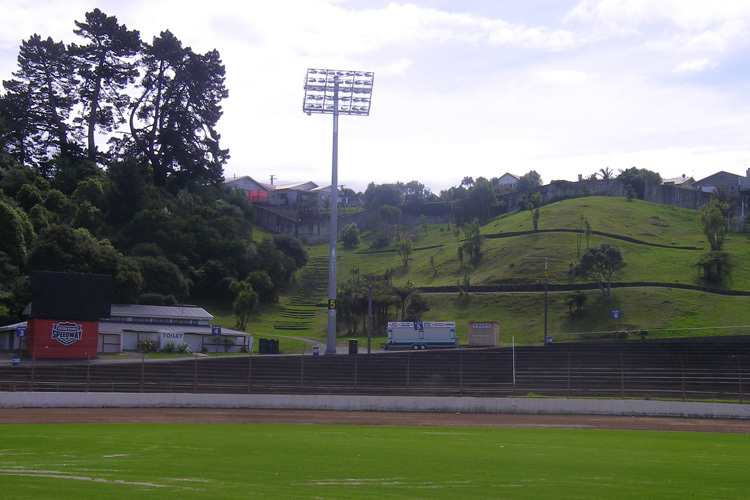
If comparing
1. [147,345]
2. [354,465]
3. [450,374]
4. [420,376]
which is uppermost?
[354,465]

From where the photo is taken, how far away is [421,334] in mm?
59562

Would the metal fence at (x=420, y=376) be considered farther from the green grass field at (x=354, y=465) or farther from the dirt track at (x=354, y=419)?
the green grass field at (x=354, y=465)

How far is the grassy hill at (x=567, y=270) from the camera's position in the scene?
63781 millimetres

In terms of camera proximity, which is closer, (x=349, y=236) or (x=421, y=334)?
(x=421, y=334)

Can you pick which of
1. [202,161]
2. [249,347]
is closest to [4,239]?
[249,347]

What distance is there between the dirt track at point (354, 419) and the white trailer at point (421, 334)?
84.2ft

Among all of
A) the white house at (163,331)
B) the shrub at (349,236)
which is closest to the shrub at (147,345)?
the white house at (163,331)

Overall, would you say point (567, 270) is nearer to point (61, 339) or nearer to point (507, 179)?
A: point (61, 339)

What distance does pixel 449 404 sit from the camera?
34375mm

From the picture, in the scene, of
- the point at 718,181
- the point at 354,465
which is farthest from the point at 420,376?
the point at 718,181

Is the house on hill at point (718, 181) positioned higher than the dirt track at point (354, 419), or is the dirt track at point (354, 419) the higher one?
the house on hill at point (718, 181)

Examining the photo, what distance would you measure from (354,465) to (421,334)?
45.3 metres

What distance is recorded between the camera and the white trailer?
59375 millimetres

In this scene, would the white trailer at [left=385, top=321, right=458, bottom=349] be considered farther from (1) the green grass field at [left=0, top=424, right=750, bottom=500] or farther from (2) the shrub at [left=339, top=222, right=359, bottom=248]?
(2) the shrub at [left=339, top=222, right=359, bottom=248]
